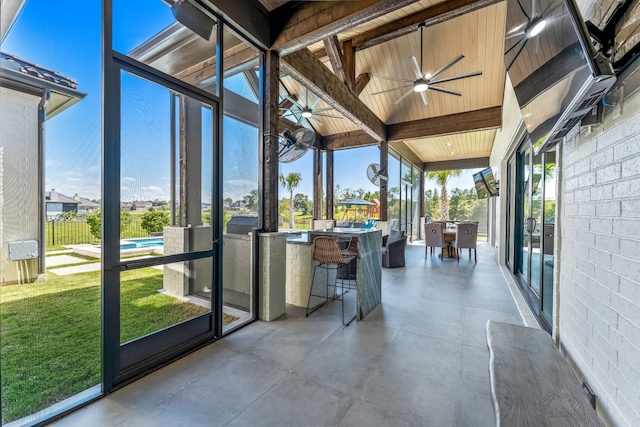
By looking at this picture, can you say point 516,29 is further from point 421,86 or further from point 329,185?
point 329,185

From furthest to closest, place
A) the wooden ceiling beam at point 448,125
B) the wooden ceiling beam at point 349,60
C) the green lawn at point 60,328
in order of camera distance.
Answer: the wooden ceiling beam at point 448,125 → the wooden ceiling beam at point 349,60 → the green lawn at point 60,328

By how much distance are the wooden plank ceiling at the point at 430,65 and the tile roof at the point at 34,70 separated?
7.48 feet

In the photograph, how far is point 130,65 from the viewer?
6.68 ft

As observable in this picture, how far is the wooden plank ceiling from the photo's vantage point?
454 cm

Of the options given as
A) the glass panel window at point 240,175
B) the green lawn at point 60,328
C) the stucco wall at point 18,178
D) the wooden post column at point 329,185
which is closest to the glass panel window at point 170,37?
the glass panel window at point 240,175

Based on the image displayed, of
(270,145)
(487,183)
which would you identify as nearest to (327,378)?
(270,145)

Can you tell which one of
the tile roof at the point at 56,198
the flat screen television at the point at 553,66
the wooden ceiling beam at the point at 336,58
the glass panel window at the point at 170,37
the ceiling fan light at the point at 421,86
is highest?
the wooden ceiling beam at the point at 336,58

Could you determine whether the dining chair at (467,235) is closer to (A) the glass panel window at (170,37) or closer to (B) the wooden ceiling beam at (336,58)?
(B) the wooden ceiling beam at (336,58)

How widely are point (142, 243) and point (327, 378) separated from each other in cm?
182

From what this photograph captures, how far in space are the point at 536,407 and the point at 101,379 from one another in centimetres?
257

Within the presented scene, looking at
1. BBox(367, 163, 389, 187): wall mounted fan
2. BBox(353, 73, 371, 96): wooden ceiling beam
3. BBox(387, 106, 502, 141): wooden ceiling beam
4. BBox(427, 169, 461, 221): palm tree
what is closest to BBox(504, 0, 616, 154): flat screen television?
BBox(353, 73, 371, 96): wooden ceiling beam

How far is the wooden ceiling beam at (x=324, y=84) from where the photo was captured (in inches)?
152

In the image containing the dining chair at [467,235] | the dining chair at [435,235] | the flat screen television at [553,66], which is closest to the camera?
the flat screen television at [553,66]

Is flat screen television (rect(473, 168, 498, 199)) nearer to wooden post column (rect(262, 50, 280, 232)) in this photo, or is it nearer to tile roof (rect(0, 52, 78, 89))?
wooden post column (rect(262, 50, 280, 232))
